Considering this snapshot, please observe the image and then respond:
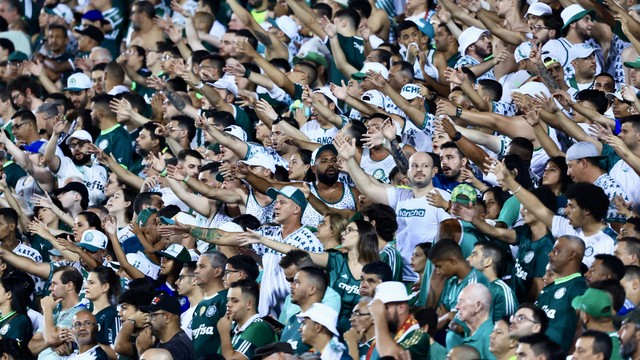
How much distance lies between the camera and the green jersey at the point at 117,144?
623 inches

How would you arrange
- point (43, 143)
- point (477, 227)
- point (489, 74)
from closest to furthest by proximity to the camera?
point (477, 227) < point (489, 74) < point (43, 143)

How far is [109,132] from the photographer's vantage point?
15992 millimetres

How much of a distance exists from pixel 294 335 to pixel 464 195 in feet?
5.68

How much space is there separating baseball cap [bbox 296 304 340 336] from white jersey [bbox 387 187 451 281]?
1.46m

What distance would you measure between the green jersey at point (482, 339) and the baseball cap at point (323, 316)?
3.25 ft

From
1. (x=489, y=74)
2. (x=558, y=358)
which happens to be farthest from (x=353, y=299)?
(x=489, y=74)

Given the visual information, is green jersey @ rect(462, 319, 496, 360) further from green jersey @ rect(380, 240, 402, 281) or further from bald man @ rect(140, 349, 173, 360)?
bald man @ rect(140, 349, 173, 360)

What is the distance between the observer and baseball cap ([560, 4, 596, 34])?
1409cm

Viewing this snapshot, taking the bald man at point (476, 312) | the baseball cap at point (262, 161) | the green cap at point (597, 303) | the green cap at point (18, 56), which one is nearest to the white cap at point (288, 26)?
the baseball cap at point (262, 161)

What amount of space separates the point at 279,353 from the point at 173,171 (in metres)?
4.00

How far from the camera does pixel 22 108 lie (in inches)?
688

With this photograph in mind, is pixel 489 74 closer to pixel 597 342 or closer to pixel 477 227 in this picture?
pixel 477 227

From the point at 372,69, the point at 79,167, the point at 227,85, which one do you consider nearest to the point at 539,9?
the point at 372,69

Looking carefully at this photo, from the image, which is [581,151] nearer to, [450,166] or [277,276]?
[450,166]
